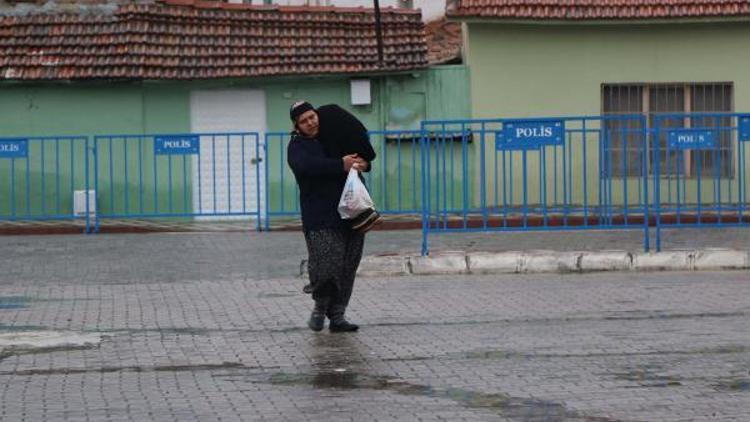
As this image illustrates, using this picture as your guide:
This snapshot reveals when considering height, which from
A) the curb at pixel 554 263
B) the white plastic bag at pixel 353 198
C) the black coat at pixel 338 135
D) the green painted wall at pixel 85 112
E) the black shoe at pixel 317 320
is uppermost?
the green painted wall at pixel 85 112

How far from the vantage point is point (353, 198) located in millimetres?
11727

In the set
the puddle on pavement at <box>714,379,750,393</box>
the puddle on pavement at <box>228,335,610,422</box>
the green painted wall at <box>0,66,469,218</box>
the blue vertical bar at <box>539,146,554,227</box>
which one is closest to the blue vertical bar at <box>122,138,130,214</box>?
the green painted wall at <box>0,66,469,218</box>

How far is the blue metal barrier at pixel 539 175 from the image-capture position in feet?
56.4

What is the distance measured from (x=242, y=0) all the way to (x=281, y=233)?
7.59 metres

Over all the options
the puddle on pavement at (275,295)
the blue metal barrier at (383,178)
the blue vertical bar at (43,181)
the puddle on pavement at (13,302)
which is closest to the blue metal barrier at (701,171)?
the puddle on pavement at (275,295)

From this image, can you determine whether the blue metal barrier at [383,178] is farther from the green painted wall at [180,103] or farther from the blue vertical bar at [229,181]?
the blue vertical bar at [229,181]

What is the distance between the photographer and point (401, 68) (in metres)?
25.7

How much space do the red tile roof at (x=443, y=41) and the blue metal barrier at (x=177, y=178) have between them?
3764mm

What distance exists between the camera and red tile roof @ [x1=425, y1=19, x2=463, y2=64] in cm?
2684

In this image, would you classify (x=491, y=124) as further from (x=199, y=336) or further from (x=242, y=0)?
(x=242, y=0)

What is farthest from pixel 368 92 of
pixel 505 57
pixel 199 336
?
pixel 199 336

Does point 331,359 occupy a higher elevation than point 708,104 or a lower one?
lower

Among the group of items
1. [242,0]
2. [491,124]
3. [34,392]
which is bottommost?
[34,392]

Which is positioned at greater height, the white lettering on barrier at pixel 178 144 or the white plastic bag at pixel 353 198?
the white lettering on barrier at pixel 178 144
